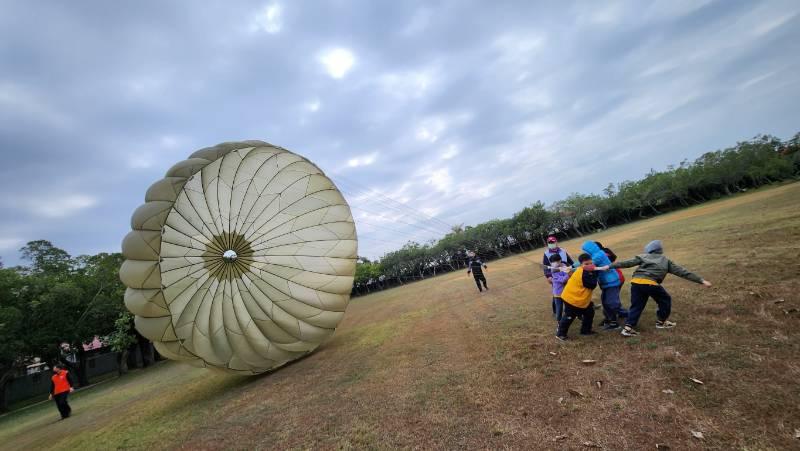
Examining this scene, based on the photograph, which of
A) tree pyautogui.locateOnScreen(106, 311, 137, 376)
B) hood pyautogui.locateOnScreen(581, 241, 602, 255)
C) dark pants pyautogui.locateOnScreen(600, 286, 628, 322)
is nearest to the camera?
dark pants pyautogui.locateOnScreen(600, 286, 628, 322)

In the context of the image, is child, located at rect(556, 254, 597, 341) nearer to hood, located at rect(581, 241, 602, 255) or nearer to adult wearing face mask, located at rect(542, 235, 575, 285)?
hood, located at rect(581, 241, 602, 255)

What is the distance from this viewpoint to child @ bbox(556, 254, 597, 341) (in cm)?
578

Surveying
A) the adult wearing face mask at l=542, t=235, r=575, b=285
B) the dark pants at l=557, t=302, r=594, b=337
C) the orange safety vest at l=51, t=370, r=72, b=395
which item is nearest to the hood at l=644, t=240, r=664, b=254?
Result: the dark pants at l=557, t=302, r=594, b=337

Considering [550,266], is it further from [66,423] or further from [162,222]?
[66,423]

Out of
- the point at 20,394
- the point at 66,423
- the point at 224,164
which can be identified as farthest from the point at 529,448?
the point at 20,394

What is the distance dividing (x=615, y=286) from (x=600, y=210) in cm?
4780

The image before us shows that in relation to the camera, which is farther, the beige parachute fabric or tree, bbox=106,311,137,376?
tree, bbox=106,311,137,376

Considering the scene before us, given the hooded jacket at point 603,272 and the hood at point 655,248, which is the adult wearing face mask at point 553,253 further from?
the hood at point 655,248

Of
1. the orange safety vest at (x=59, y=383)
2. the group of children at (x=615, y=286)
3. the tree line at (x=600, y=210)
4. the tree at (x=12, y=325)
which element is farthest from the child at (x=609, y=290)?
the tree line at (x=600, y=210)

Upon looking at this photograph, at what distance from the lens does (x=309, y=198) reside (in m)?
9.36

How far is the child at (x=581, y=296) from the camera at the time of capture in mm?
5779

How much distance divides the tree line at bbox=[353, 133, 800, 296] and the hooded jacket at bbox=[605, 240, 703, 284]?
36.7 metres

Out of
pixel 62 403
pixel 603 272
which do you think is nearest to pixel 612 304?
pixel 603 272

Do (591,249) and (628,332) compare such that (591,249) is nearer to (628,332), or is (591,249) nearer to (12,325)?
(628,332)
